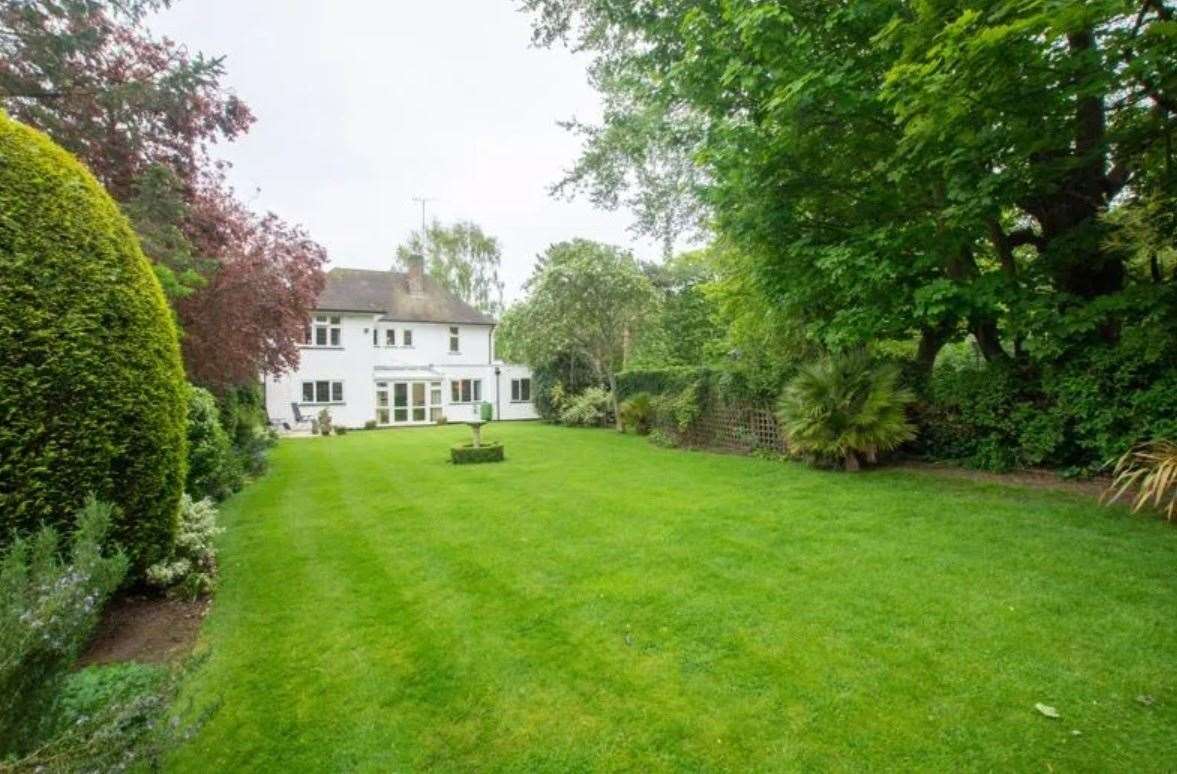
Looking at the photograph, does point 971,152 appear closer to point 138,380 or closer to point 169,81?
point 138,380

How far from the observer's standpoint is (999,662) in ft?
9.67

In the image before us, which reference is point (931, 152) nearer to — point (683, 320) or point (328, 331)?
Answer: point (683, 320)

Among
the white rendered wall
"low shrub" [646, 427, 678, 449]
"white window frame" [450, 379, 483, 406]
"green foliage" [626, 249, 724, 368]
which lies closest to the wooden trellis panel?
"low shrub" [646, 427, 678, 449]

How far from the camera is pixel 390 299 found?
2470 centimetres

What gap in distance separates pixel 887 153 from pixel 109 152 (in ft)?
33.5

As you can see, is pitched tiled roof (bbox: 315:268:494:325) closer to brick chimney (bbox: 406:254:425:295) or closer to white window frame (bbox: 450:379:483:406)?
brick chimney (bbox: 406:254:425:295)

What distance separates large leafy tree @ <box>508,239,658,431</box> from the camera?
51.3 feet

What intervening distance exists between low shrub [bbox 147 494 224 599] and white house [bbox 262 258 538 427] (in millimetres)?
15839

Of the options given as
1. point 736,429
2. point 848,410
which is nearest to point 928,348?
point 848,410

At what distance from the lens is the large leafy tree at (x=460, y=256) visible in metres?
37.5

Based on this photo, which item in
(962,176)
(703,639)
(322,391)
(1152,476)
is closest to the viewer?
(703,639)

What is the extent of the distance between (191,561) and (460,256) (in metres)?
35.3

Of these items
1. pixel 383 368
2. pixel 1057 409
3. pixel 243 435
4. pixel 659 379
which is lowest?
pixel 243 435

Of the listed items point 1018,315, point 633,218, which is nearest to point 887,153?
point 1018,315
